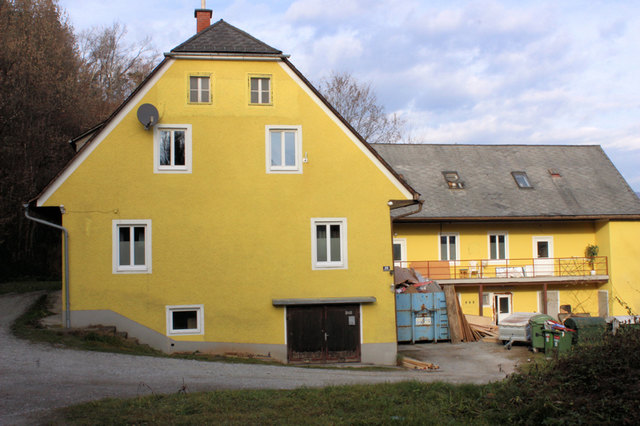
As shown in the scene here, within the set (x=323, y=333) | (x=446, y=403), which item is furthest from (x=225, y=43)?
(x=446, y=403)

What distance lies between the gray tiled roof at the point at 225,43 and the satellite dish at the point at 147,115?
6.45 feet

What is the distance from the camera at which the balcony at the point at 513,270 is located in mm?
26495

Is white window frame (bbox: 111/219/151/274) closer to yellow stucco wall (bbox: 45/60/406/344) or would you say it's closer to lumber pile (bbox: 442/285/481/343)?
yellow stucco wall (bbox: 45/60/406/344)

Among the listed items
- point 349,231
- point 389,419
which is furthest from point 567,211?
point 389,419

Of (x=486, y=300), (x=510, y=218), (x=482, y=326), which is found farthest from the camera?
(x=486, y=300)

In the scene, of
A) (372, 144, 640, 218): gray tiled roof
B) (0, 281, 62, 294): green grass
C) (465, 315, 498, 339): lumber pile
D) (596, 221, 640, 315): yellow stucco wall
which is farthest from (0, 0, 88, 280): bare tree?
(596, 221, 640, 315): yellow stucco wall

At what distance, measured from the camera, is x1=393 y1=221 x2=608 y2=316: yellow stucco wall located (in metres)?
27.2

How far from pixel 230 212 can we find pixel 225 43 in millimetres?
5340

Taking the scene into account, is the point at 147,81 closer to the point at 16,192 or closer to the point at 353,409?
the point at 353,409

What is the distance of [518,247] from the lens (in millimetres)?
28141

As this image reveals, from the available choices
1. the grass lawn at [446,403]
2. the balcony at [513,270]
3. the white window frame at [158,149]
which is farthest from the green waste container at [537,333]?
the white window frame at [158,149]

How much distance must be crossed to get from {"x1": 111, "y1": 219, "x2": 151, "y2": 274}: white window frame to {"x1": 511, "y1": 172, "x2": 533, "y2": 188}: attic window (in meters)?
20.0

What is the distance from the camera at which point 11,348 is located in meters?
14.1

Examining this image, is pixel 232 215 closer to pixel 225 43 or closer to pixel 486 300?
pixel 225 43
